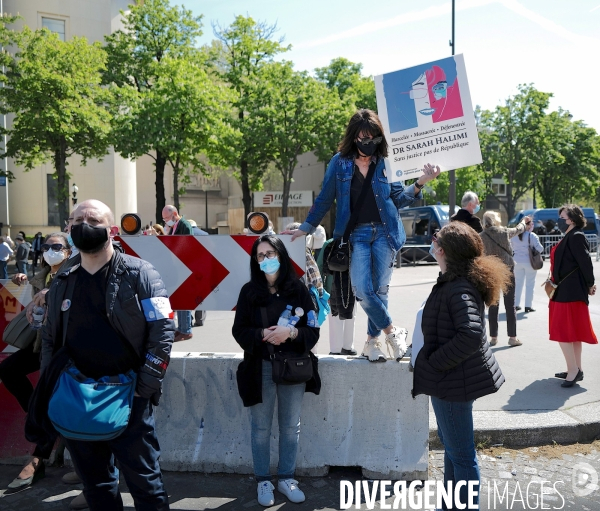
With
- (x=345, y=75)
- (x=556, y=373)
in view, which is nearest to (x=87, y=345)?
(x=556, y=373)

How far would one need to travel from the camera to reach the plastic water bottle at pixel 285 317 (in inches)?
150

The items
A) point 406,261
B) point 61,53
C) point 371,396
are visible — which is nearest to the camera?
point 371,396

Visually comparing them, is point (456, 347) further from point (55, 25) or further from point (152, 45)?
point (55, 25)

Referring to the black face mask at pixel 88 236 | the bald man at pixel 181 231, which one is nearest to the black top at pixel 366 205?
the black face mask at pixel 88 236

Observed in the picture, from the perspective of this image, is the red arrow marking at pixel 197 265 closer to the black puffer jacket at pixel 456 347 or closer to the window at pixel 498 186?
the black puffer jacket at pixel 456 347

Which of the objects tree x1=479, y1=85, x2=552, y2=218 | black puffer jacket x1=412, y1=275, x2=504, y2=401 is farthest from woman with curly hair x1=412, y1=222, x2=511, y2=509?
tree x1=479, y1=85, x2=552, y2=218

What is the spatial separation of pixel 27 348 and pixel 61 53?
2211cm

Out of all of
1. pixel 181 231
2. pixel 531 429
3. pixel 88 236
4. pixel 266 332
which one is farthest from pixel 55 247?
pixel 181 231

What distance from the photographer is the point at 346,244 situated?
4.42 m

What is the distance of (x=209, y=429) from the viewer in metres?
4.47

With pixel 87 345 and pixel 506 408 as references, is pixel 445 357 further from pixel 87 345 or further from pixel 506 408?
pixel 506 408

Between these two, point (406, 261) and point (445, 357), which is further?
point (406, 261)

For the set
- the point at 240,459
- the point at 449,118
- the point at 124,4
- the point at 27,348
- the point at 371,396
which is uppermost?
the point at 124,4

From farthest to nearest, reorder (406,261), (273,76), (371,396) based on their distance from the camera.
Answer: (273,76) → (406,261) → (371,396)
